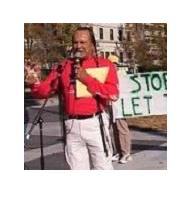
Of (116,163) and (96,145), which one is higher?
(96,145)

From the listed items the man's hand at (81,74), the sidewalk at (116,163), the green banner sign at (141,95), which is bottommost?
the sidewalk at (116,163)

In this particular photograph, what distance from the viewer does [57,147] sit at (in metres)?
4.35

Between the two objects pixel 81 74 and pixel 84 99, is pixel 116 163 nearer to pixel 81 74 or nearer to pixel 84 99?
pixel 84 99

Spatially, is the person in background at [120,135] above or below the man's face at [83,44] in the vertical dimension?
below

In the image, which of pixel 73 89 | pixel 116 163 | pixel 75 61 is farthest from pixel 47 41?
pixel 116 163

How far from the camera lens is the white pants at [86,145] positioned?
14.3ft

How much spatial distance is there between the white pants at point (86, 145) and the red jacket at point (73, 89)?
67 mm

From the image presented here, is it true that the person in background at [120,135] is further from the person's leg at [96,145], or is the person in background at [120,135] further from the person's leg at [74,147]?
the person's leg at [74,147]

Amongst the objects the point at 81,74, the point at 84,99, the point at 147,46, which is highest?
the point at 147,46

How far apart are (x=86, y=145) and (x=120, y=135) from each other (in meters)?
0.20

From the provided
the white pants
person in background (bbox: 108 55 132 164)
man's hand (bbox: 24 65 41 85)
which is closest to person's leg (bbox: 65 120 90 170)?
the white pants

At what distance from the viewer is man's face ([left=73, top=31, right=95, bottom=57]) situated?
434 cm

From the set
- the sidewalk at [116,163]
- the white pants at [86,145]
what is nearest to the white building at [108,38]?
the white pants at [86,145]

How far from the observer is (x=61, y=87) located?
4363 millimetres
